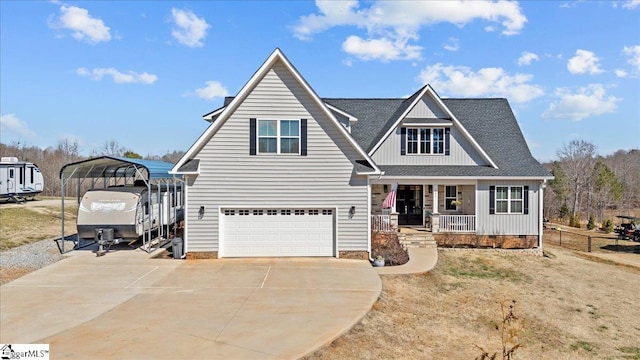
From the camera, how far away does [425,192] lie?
2119 cm

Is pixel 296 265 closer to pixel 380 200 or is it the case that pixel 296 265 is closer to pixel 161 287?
pixel 161 287

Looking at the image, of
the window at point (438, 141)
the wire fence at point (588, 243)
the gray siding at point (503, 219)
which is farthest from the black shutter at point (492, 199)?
the wire fence at point (588, 243)

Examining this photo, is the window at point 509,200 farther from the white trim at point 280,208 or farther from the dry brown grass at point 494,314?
the white trim at point 280,208

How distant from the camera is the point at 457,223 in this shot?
1941 cm

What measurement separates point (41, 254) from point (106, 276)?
17.8 feet

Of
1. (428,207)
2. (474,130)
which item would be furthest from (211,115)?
(474,130)

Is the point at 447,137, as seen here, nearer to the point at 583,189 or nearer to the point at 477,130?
the point at 477,130

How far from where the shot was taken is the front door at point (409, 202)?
21438 millimetres

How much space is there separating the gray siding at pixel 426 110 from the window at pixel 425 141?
74 centimetres

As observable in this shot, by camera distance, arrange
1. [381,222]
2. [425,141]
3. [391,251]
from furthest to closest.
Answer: [425,141] → [381,222] → [391,251]

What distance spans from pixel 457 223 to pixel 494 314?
9326 mm

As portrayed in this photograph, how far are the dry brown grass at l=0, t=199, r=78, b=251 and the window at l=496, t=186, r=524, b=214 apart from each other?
23070mm

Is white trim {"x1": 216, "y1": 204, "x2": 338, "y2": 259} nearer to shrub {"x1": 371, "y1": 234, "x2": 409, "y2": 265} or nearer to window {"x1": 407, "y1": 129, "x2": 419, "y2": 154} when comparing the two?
shrub {"x1": 371, "y1": 234, "x2": 409, "y2": 265}

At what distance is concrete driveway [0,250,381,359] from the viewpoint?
7445 millimetres
